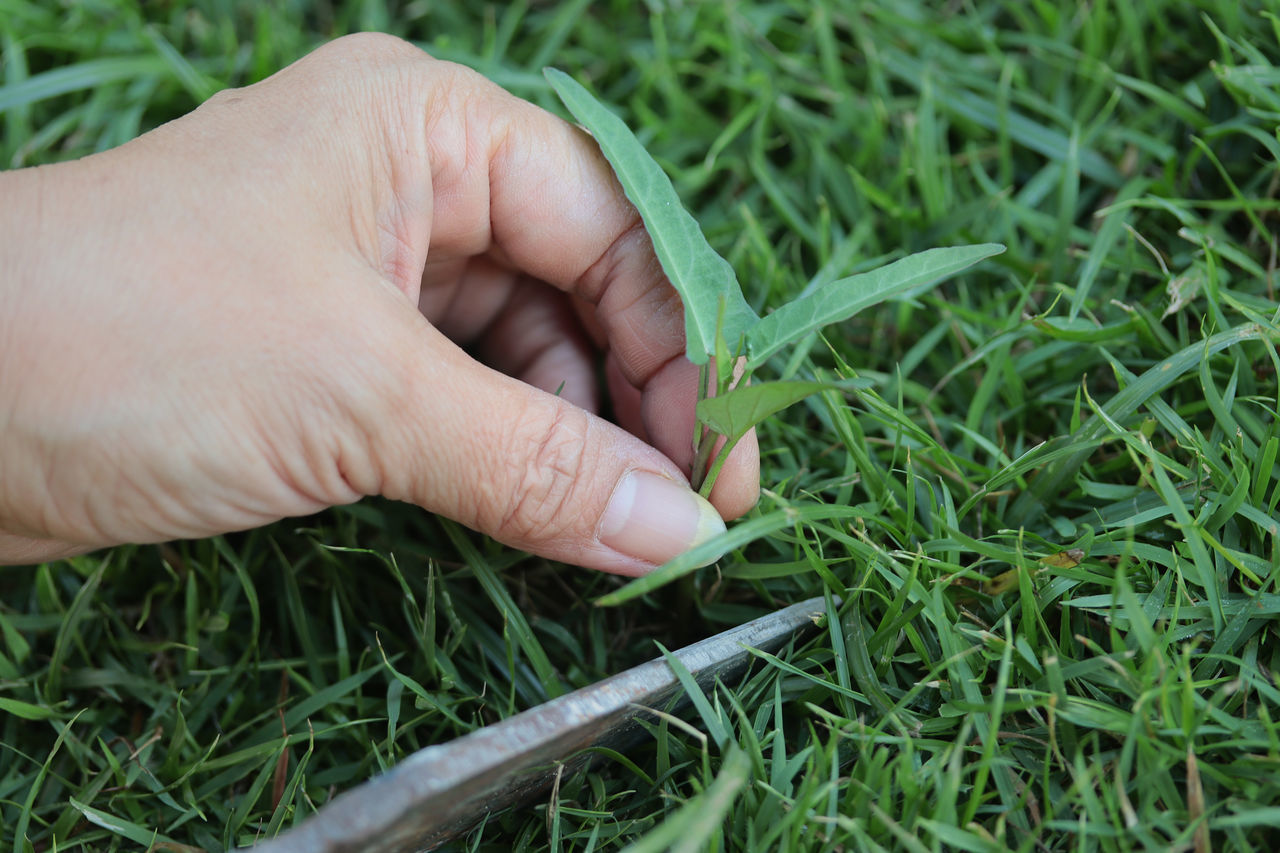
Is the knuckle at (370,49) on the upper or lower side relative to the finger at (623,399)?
upper

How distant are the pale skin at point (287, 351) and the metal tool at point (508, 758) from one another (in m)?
0.20

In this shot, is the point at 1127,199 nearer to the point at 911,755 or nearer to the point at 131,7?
the point at 911,755

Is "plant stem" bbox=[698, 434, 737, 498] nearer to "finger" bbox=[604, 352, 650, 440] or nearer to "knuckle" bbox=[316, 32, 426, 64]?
"finger" bbox=[604, 352, 650, 440]

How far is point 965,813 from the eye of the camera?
125 centimetres

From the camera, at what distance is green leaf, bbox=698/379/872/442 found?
3.76 feet

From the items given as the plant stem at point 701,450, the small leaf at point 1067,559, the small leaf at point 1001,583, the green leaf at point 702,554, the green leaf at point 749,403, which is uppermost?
the green leaf at point 749,403

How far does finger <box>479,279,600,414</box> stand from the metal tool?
70 centimetres

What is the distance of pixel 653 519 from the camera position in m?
1.45

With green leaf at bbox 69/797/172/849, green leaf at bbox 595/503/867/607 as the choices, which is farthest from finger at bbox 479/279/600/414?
green leaf at bbox 69/797/172/849

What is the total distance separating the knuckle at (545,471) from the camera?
138 cm

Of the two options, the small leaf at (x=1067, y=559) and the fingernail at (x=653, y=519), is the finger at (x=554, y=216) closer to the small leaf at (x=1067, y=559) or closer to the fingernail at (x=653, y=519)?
the fingernail at (x=653, y=519)

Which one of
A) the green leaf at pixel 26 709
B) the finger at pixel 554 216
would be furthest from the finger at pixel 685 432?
the green leaf at pixel 26 709

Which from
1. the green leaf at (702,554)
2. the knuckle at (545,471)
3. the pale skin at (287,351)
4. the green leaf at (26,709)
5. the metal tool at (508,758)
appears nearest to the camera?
the metal tool at (508,758)

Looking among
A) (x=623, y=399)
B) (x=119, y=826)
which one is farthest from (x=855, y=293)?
(x=119, y=826)
